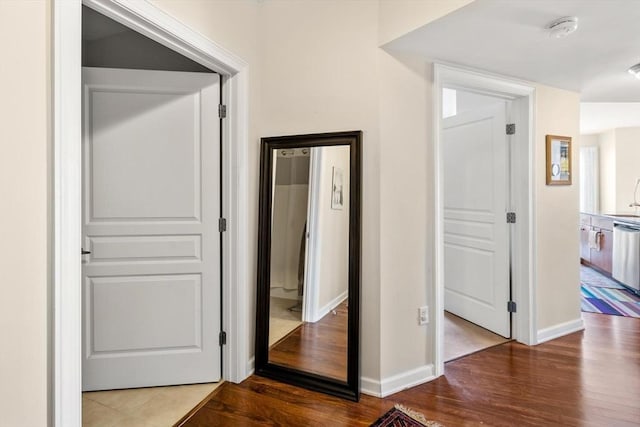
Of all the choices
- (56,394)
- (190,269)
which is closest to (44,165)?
(56,394)

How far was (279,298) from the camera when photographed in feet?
7.86

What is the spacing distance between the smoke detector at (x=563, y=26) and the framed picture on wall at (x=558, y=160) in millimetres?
1245

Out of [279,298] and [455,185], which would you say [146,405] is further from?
[455,185]

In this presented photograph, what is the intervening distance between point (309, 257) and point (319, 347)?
0.60 metres

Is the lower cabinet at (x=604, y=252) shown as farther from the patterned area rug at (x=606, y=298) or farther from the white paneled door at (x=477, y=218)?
the white paneled door at (x=477, y=218)

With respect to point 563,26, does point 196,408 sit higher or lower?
lower

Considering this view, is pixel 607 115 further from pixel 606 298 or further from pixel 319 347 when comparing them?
pixel 319 347

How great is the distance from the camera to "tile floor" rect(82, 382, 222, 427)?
1.87m

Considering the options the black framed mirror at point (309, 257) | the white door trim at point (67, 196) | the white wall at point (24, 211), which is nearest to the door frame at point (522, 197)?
the black framed mirror at point (309, 257)

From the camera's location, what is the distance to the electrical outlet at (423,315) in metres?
2.30

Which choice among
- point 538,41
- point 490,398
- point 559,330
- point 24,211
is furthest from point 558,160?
point 24,211

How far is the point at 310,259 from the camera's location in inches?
92.9

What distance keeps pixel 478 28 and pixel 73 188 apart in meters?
2.09

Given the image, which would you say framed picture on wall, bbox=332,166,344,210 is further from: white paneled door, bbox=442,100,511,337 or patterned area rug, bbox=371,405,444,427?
white paneled door, bbox=442,100,511,337
